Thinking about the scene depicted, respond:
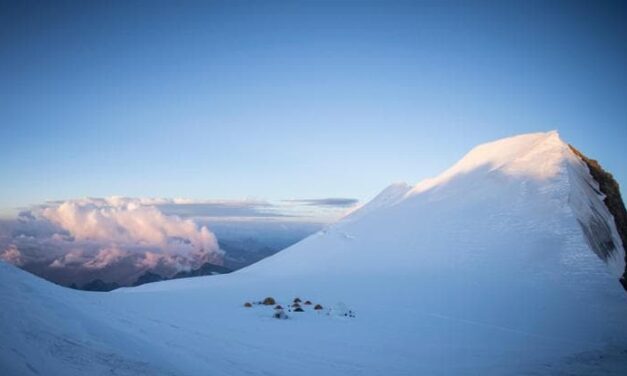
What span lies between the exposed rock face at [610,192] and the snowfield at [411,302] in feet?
5.69

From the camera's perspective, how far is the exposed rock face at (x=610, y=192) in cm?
2733

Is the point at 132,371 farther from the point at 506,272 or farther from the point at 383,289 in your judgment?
the point at 506,272

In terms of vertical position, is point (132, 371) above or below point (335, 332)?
above

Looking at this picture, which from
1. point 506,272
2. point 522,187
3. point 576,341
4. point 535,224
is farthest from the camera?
point 522,187

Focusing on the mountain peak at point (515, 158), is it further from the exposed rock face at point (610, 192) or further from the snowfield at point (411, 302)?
the exposed rock face at point (610, 192)

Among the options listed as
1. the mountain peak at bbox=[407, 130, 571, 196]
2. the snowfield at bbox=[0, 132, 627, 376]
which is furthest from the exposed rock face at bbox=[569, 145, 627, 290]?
the mountain peak at bbox=[407, 130, 571, 196]

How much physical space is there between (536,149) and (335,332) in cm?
2782

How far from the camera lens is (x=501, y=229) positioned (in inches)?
946

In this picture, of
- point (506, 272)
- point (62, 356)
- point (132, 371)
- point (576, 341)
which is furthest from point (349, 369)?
point (506, 272)

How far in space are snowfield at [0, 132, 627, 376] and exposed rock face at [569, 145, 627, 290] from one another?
1734mm

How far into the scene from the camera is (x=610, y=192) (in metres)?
29.8

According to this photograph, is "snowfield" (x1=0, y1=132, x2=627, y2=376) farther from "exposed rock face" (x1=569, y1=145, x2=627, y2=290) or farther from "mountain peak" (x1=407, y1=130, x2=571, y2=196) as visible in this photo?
"exposed rock face" (x1=569, y1=145, x2=627, y2=290)

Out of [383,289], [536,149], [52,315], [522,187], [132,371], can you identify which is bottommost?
[383,289]

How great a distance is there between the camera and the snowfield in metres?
8.05
